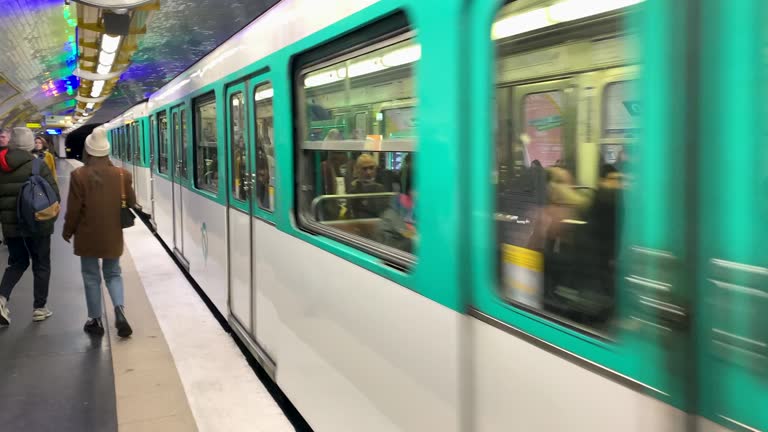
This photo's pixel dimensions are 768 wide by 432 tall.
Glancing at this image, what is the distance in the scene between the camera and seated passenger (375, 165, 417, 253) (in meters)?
2.21

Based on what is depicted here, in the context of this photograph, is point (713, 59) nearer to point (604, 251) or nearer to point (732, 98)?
point (732, 98)

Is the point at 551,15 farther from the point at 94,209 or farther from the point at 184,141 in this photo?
the point at 184,141

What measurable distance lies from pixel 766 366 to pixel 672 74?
516mm

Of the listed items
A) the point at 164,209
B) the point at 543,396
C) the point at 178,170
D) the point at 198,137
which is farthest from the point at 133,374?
the point at 164,209

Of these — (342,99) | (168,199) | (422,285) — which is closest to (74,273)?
(168,199)

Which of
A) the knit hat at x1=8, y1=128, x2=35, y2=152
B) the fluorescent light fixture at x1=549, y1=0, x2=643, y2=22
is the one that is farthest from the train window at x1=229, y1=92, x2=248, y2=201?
the fluorescent light fixture at x1=549, y1=0, x2=643, y2=22

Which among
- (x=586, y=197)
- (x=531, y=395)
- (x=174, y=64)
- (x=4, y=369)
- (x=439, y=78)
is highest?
(x=174, y=64)

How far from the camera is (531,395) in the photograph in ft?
5.04

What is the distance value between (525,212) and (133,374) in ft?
11.9

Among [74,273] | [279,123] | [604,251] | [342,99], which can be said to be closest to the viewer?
[604,251]

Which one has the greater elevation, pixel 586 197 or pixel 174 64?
pixel 174 64

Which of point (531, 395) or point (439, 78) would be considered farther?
point (439, 78)

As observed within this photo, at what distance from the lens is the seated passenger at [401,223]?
87.1 inches

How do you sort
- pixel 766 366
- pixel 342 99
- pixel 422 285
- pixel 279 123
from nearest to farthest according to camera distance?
pixel 766 366 → pixel 422 285 → pixel 342 99 → pixel 279 123
